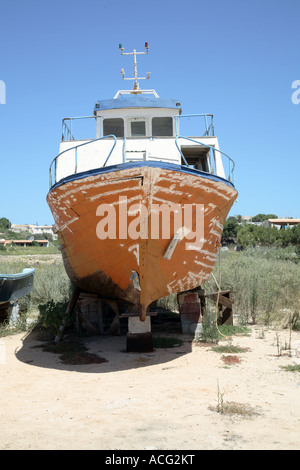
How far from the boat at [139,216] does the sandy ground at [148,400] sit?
106cm

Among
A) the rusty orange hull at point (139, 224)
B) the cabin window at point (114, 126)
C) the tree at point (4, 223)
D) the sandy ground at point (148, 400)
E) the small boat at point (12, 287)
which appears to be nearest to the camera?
the sandy ground at point (148, 400)

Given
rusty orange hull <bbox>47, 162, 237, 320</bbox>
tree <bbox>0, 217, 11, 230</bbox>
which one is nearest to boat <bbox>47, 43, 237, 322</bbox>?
rusty orange hull <bbox>47, 162, 237, 320</bbox>

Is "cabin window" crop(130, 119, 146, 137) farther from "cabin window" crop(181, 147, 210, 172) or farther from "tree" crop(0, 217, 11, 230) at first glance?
"tree" crop(0, 217, 11, 230)

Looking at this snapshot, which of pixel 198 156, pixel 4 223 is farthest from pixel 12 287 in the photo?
pixel 4 223

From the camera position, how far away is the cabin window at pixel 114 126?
331 inches

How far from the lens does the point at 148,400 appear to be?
456cm

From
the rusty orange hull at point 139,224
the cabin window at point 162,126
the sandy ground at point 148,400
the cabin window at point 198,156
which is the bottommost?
the sandy ground at point 148,400

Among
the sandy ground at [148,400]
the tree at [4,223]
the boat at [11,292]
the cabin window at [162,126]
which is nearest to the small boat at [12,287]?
the boat at [11,292]

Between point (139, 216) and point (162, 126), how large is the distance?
3266 millimetres

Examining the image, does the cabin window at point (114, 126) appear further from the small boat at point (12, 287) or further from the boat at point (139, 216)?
the small boat at point (12, 287)

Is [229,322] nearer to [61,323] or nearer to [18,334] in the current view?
[61,323]

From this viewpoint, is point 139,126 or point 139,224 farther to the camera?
point 139,126

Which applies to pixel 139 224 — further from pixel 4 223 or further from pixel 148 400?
pixel 4 223

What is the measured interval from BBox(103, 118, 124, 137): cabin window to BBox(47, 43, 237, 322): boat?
52 centimetres
